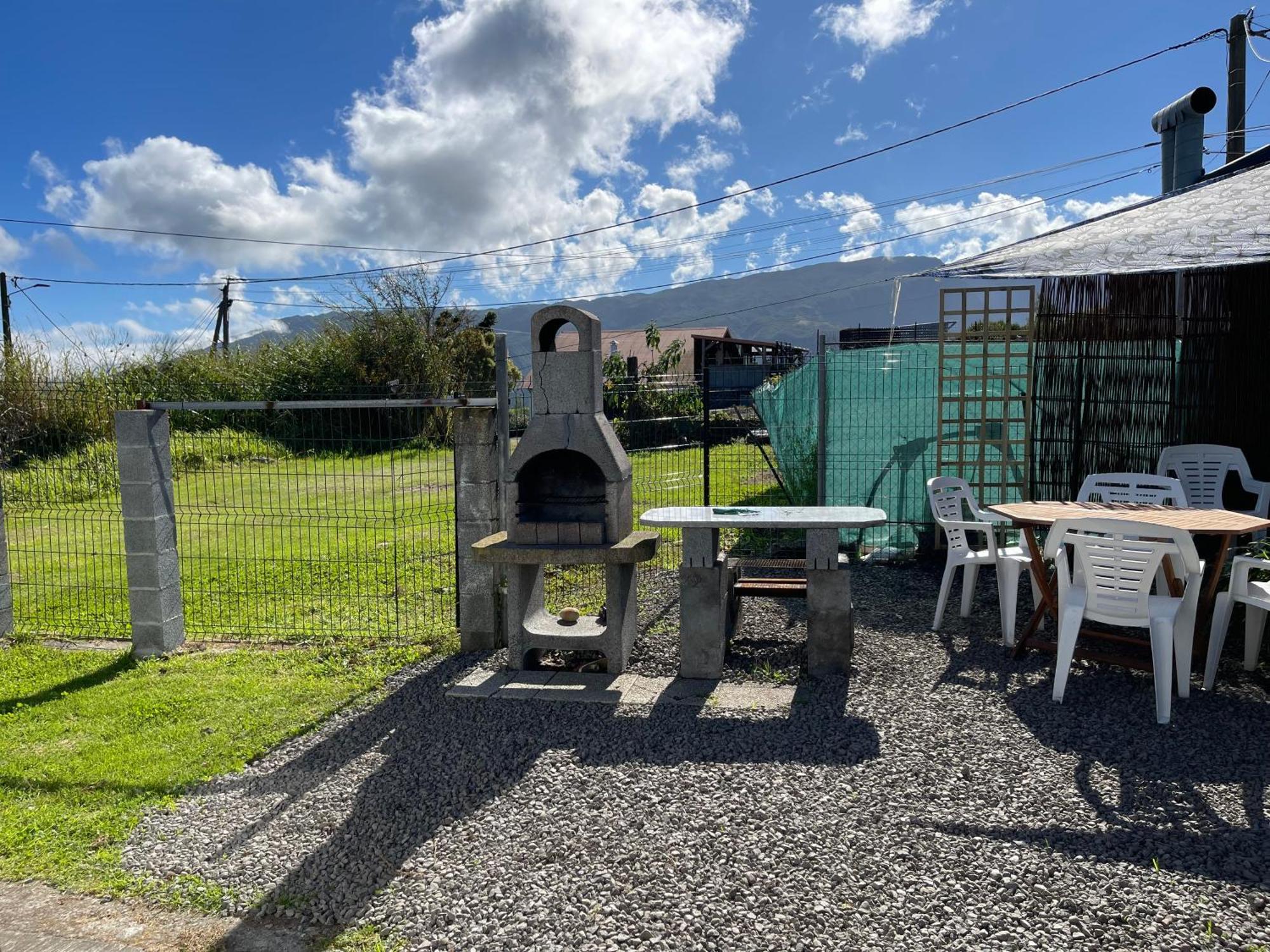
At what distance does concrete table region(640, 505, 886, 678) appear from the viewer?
5.08 m

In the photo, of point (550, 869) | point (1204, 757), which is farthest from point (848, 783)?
point (1204, 757)

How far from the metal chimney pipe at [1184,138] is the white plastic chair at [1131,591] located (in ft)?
20.0

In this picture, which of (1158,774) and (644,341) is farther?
(644,341)

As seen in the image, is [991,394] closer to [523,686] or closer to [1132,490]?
[1132,490]

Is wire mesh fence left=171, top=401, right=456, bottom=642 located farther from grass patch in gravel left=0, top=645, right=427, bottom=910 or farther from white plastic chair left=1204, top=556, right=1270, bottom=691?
white plastic chair left=1204, top=556, right=1270, bottom=691

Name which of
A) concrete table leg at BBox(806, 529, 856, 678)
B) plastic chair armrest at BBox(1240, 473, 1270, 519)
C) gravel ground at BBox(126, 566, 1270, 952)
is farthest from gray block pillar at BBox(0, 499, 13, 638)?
plastic chair armrest at BBox(1240, 473, 1270, 519)

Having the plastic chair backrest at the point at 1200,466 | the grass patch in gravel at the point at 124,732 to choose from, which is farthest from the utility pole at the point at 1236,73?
the grass patch in gravel at the point at 124,732

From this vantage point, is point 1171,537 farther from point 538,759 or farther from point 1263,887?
point 538,759

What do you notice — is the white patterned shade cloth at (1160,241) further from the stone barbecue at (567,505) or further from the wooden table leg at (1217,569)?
the stone barbecue at (567,505)

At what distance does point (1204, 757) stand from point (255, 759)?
4392 millimetres

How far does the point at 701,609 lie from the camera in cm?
509

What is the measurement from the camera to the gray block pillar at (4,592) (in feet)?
20.7

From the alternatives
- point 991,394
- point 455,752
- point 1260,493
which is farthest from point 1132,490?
point 455,752

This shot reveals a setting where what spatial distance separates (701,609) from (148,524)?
3.65 meters
